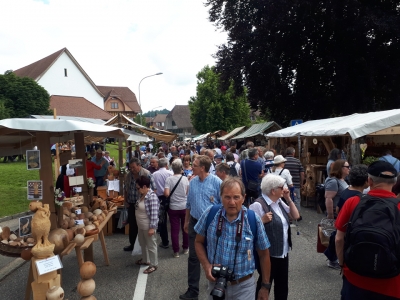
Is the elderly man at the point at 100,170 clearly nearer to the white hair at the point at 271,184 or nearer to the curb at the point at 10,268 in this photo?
the curb at the point at 10,268

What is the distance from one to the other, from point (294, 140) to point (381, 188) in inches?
526

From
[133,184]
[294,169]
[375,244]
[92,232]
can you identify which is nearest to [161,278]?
[92,232]

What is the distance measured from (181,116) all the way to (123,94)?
54.5 feet

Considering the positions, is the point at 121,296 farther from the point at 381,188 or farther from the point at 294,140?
the point at 294,140

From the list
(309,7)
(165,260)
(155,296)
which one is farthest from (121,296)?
(309,7)

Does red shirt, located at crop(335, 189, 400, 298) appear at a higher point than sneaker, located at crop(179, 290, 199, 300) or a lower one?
higher

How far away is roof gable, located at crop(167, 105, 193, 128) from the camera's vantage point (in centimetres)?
8888

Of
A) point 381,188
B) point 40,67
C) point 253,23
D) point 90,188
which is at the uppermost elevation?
point 40,67

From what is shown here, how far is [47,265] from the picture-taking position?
3.38 m

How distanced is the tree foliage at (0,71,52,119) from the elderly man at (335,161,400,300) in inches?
1498

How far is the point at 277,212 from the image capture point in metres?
3.29

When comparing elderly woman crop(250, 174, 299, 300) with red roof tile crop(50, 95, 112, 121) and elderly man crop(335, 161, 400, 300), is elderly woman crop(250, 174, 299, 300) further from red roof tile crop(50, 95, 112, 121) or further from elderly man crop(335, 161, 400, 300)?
red roof tile crop(50, 95, 112, 121)

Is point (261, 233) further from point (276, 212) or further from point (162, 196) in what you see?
point (162, 196)

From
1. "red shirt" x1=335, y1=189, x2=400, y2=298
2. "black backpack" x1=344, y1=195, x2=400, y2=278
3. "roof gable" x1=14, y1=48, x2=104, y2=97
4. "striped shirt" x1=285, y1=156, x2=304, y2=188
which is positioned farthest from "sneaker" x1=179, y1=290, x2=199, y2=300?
"roof gable" x1=14, y1=48, x2=104, y2=97
